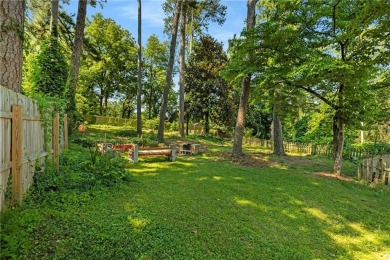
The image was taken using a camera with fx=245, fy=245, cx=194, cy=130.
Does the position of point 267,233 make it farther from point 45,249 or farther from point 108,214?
point 45,249

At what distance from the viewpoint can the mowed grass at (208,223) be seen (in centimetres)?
309

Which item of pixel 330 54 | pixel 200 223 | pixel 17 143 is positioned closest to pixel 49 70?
pixel 17 143

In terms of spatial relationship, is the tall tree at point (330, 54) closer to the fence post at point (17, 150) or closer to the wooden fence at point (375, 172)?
the wooden fence at point (375, 172)

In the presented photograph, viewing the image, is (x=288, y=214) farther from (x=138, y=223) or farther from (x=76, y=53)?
(x=76, y=53)

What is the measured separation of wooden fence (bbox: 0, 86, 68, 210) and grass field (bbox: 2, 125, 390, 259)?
368 millimetres

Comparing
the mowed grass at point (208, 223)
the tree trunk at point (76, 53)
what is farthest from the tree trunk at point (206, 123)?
the mowed grass at point (208, 223)

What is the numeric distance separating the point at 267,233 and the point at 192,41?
81.1ft

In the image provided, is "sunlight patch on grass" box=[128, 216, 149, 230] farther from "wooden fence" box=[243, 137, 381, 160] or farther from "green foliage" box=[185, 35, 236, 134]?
"green foliage" box=[185, 35, 236, 134]

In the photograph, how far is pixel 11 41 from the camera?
4652 mm

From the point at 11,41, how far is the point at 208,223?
496cm

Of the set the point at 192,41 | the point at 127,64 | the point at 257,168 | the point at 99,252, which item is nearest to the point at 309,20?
the point at 257,168

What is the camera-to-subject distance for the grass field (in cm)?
304

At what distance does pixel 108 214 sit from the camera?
3930 mm

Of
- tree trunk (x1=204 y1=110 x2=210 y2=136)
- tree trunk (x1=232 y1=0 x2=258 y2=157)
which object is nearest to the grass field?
tree trunk (x1=232 y1=0 x2=258 y2=157)
